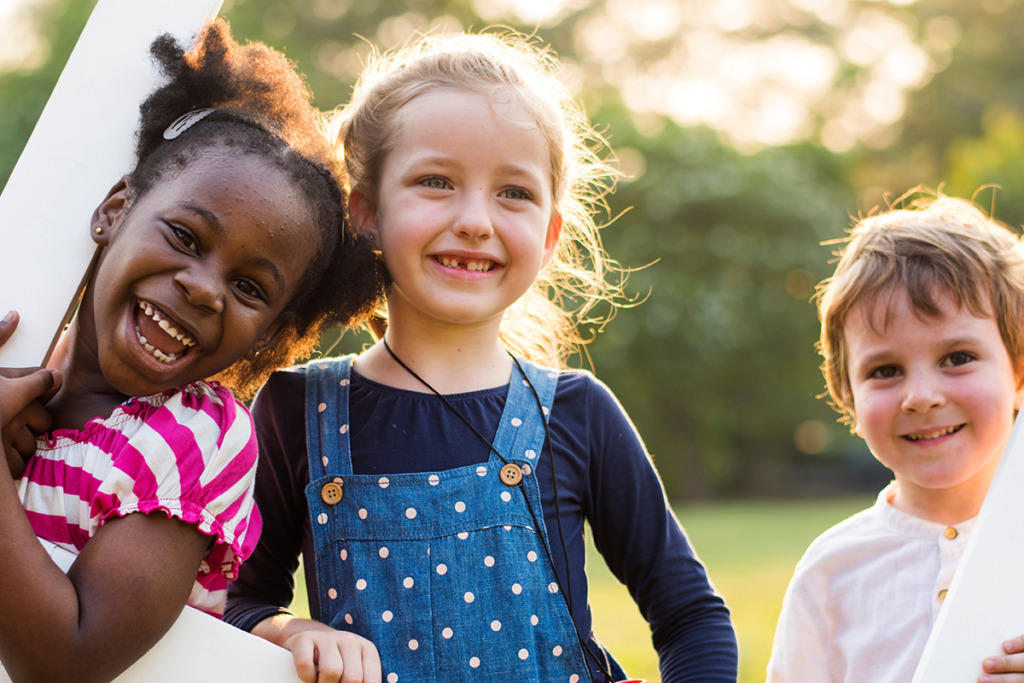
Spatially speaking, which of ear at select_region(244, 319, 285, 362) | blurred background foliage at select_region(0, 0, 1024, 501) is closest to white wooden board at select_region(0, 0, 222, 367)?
ear at select_region(244, 319, 285, 362)

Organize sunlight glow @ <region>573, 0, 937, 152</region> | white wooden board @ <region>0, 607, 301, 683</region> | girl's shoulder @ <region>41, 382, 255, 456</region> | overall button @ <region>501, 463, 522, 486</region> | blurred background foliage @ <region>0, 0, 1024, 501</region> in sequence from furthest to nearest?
sunlight glow @ <region>573, 0, 937, 152</region>
blurred background foliage @ <region>0, 0, 1024, 501</region>
overall button @ <region>501, 463, 522, 486</region>
girl's shoulder @ <region>41, 382, 255, 456</region>
white wooden board @ <region>0, 607, 301, 683</region>

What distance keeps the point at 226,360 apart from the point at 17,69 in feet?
57.8

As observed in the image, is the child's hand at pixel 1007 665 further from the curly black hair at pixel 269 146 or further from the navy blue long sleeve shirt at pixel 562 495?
the curly black hair at pixel 269 146

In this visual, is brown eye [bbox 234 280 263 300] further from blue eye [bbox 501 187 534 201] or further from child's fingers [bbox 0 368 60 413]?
blue eye [bbox 501 187 534 201]

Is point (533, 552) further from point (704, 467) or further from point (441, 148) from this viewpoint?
point (704, 467)

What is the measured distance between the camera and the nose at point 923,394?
2016mm

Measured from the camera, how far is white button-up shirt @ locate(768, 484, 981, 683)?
2.07 metres

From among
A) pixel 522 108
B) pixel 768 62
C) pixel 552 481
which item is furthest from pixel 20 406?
pixel 768 62

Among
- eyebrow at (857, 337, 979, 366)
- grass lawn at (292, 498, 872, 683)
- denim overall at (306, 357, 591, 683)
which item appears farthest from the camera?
grass lawn at (292, 498, 872, 683)

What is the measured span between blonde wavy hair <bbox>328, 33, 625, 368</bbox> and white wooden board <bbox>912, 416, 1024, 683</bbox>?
109 centimetres

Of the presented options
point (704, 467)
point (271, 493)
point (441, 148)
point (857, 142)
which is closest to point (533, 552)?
point (271, 493)

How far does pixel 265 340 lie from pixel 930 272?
1481mm

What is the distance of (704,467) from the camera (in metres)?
18.3

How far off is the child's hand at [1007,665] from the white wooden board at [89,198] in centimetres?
Answer: 104
